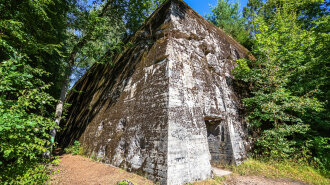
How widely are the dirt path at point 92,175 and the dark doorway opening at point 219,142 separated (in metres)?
3.29

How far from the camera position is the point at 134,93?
5.71 m

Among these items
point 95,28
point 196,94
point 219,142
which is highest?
point 95,28

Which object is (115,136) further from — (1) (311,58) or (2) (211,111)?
(1) (311,58)

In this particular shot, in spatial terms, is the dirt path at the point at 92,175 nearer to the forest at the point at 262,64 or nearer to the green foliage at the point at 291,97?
the forest at the point at 262,64

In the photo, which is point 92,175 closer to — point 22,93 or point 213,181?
point 22,93

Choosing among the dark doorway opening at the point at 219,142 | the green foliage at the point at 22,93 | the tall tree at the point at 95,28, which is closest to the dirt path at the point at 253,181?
the dark doorway opening at the point at 219,142

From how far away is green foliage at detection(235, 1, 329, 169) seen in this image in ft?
19.3

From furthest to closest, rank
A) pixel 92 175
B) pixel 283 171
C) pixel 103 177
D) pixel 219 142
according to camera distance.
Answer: pixel 219 142
pixel 283 171
pixel 92 175
pixel 103 177

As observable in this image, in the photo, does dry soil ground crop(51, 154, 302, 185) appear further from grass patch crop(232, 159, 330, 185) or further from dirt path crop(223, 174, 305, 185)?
grass patch crop(232, 159, 330, 185)

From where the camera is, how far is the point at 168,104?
4.22 metres

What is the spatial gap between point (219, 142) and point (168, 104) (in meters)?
3.20

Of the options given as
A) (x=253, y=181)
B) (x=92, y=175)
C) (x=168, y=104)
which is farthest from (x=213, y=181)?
(x=92, y=175)

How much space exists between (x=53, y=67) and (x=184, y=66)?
21.2ft

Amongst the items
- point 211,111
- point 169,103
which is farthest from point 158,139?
point 211,111
